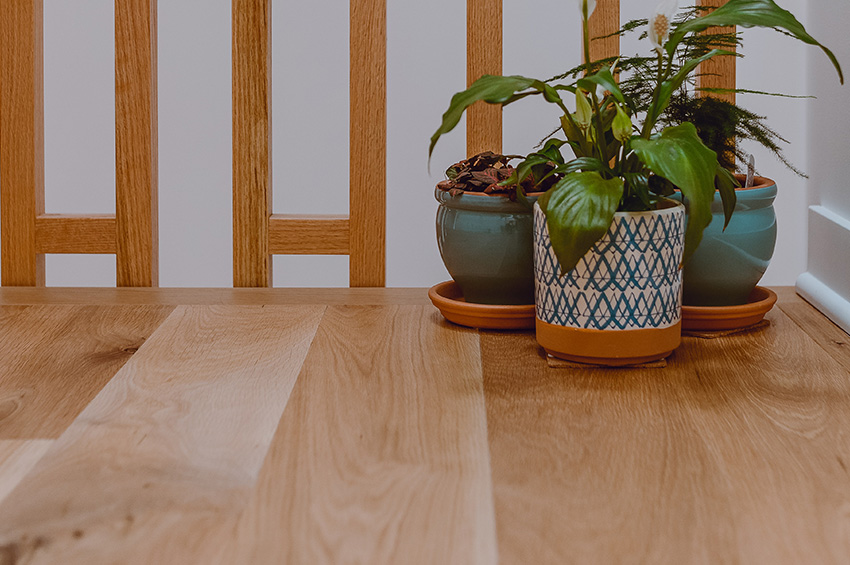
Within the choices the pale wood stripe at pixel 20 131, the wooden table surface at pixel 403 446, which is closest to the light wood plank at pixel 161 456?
the wooden table surface at pixel 403 446

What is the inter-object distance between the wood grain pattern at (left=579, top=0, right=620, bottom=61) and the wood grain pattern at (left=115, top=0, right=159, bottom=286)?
0.62 meters

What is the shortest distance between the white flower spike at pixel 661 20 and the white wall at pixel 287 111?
1306mm

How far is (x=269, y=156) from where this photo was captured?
1266mm

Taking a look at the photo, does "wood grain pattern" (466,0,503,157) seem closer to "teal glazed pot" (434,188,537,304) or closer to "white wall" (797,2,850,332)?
"teal glazed pot" (434,188,537,304)

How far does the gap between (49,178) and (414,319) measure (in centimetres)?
162

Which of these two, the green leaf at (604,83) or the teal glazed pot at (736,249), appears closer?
the green leaf at (604,83)

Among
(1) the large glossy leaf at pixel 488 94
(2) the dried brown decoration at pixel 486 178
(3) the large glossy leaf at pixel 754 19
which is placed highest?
(3) the large glossy leaf at pixel 754 19

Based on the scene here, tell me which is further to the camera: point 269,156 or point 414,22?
point 414,22

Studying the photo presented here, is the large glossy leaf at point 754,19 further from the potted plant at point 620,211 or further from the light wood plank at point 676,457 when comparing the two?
the light wood plank at point 676,457

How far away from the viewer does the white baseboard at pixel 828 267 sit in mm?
1087

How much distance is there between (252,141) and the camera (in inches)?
49.1

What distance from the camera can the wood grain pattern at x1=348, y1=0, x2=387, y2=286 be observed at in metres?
1.24

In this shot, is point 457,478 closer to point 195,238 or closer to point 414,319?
point 414,319

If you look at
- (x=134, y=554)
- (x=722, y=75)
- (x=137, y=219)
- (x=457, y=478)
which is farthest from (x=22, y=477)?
(x=722, y=75)
